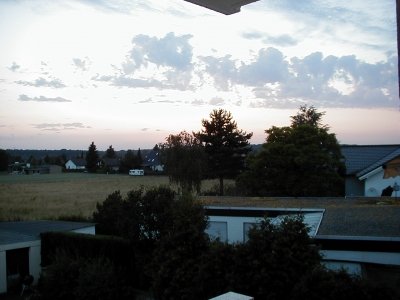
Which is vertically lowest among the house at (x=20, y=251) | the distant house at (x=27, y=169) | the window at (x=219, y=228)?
the house at (x=20, y=251)

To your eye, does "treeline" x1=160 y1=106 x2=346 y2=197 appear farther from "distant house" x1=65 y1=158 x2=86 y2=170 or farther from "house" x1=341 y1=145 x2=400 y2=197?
"distant house" x1=65 y1=158 x2=86 y2=170

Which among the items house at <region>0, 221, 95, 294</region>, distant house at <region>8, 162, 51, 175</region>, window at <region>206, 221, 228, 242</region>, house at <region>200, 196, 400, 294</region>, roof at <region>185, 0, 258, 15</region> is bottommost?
house at <region>0, 221, 95, 294</region>

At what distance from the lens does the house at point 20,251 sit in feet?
70.3

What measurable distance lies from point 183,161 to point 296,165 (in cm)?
1386

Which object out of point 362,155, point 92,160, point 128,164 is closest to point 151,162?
point 128,164

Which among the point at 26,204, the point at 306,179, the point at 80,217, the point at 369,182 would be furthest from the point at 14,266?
the point at 26,204

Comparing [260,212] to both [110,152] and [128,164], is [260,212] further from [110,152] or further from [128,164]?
[110,152]

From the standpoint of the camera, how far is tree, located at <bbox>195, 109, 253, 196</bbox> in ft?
178

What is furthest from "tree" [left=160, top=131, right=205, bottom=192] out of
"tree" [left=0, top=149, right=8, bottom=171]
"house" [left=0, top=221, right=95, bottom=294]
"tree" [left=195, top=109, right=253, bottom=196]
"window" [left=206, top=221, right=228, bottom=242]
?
"tree" [left=0, top=149, right=8, bottom=171]

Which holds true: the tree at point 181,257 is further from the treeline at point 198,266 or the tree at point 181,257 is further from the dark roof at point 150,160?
the dark roof at point 150,160

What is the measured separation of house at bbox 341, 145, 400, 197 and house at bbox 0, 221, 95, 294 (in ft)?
65.3

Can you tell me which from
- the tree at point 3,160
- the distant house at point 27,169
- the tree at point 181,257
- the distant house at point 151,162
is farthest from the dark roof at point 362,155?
the distant house at point 27,169

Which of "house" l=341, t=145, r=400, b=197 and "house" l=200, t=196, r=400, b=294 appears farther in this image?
"house" l=341, t=145, r=400, b=197

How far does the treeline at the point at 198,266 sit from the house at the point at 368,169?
1785cm
